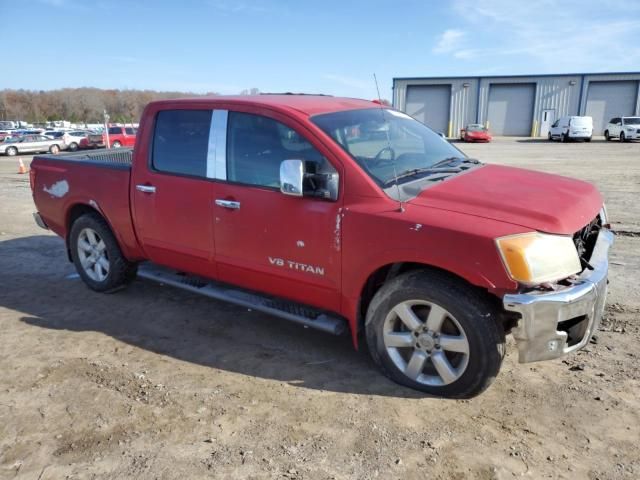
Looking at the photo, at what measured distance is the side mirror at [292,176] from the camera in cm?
337

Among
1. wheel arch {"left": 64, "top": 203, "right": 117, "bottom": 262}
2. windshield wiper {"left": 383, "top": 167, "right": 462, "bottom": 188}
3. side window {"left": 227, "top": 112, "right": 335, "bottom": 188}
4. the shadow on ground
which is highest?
side window {"left": 227, "top": 112, "right": 335, "bottom": 188}

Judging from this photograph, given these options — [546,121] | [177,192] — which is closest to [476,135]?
[546,121]

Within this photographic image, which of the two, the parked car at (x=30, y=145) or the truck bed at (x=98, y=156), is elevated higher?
the truck bed at (x=98, y=156)

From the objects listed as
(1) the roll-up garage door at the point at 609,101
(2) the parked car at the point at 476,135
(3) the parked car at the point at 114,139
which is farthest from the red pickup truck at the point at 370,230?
(1) the roll-up garage door at the point at 609,101

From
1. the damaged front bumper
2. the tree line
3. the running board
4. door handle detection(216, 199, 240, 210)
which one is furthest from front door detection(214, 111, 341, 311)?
the tree line

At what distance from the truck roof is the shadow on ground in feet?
6.12

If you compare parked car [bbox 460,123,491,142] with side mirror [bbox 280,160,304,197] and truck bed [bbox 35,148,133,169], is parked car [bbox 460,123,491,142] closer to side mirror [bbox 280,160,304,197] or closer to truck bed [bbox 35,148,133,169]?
truck bed [bbox 35,148,133,169]

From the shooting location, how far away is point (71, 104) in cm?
9806

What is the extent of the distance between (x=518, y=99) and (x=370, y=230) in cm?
4627

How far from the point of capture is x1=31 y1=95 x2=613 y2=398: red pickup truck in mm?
2951

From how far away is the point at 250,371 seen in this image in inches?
148

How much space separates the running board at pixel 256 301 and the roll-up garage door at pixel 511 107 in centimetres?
4524

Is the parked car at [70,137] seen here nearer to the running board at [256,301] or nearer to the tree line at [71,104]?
the running board at [256,301]

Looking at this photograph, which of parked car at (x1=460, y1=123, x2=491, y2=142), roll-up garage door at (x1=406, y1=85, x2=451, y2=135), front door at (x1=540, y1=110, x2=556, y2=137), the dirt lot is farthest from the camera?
roll-up garage door at (x1=406, y1=85, x2=451, y2=135)
